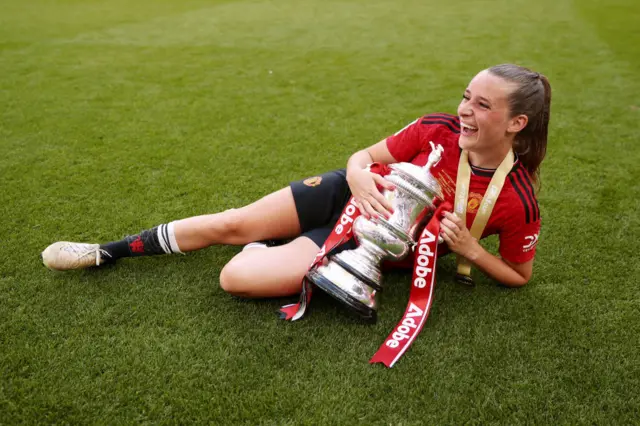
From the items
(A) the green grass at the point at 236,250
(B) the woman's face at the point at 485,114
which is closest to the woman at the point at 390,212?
(B) the woman's face at the point at 485,114

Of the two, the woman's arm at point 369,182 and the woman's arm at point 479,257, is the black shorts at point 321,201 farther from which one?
the woman's arm at point 479,257


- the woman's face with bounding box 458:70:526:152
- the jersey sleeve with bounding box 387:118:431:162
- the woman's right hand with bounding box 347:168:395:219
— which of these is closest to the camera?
the woman's face with bounding box 458:70:526:152

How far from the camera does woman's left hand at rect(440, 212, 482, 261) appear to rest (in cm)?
200

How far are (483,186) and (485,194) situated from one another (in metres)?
0.06

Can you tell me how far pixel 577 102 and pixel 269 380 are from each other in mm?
4166

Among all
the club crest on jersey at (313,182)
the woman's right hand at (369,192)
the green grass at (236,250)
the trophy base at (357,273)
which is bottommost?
the green grass at (236,250)

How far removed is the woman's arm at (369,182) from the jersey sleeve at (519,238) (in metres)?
0.50

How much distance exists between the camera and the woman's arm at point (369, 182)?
203cm

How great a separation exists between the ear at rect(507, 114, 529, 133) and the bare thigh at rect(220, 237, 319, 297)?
907 millimetres

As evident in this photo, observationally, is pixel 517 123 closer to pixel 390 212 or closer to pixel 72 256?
pixel 390 212

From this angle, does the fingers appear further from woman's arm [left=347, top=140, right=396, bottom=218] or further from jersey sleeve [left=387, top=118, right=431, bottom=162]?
jersey sleeve [left=387, top=118, right=431, bottom=162]

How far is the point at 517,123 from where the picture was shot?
1976 millimetres

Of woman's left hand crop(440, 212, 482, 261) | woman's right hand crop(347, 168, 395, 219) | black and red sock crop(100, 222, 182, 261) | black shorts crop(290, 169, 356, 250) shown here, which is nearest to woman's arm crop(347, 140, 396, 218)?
woman's right hand crop(347, 168, 395, 219)

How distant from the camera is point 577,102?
187 inches
